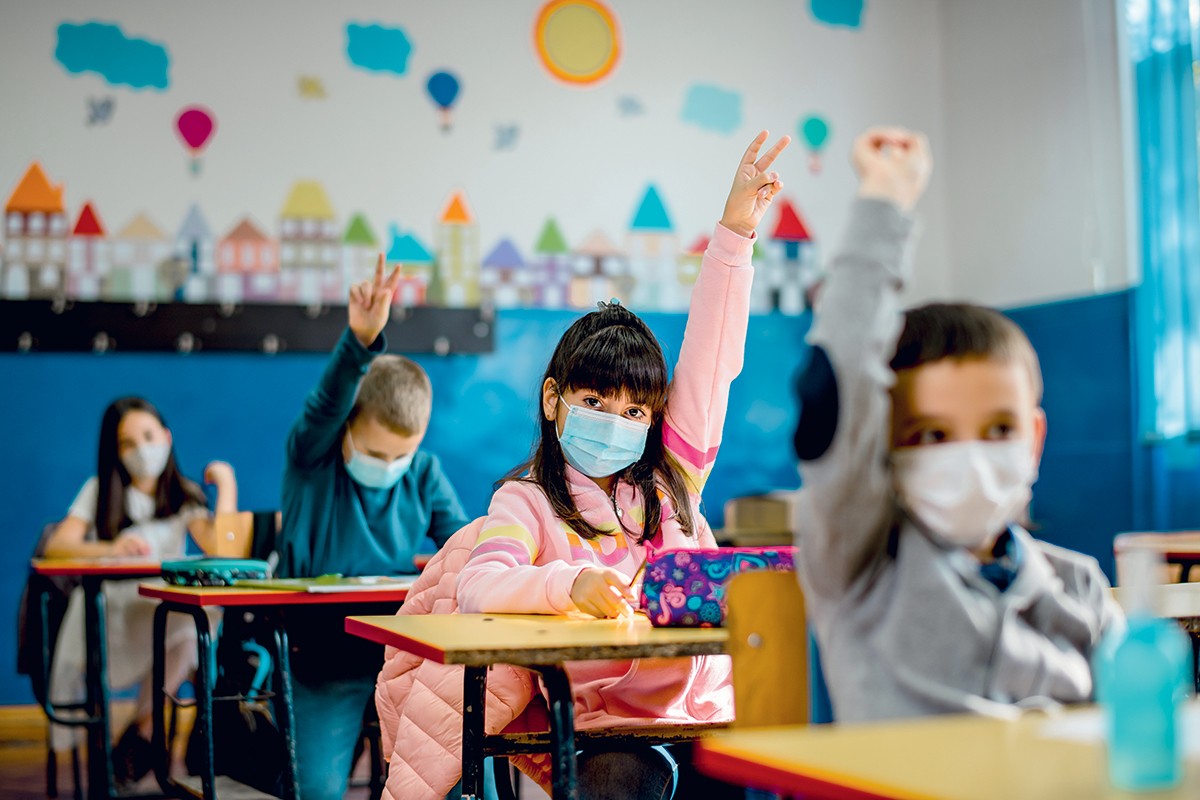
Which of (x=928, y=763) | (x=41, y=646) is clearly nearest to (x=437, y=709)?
(x=928, y=763)

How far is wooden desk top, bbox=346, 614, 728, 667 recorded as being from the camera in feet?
4.34

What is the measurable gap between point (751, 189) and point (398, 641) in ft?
2.75

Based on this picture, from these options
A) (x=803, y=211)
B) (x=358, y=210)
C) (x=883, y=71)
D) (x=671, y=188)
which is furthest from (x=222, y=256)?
(x=883, y=71)

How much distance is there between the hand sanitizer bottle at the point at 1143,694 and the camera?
2.30ft

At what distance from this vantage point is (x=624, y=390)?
197 centimetres

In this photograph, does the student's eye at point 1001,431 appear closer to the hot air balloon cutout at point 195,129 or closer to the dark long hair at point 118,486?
the dark long hair at point 118,486

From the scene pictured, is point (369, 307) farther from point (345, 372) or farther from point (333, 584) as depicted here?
point (333, 584)

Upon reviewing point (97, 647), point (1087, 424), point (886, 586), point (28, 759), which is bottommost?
point (28, 759)

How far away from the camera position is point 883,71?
6070 millimetres

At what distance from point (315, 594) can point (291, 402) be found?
2.89 m

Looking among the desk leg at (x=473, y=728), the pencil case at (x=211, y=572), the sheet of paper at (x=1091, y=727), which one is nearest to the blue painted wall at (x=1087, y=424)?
the pencil case at (x=211, y=572)

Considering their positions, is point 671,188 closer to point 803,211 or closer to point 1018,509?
point 803,211

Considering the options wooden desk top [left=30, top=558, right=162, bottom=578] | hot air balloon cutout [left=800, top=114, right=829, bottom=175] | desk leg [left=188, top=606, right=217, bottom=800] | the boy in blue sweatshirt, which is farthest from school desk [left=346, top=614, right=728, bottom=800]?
hot air balloon cutout [left=800, top=114, right=829, bottom=175]

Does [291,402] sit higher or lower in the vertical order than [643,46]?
lower
